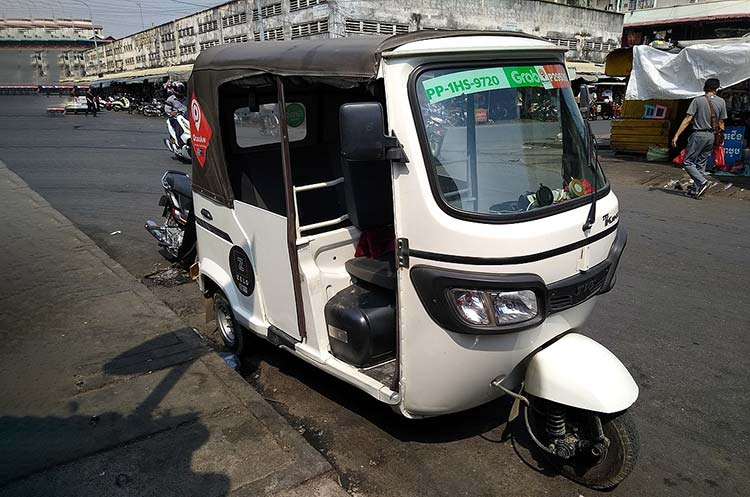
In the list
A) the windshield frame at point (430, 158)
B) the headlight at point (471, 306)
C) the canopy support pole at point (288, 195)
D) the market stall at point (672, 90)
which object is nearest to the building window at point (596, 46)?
the market stall at point (672, 90)

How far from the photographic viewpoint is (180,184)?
20.6 feet

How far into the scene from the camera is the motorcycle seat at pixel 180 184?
6.16m

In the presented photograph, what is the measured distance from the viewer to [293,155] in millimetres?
4293

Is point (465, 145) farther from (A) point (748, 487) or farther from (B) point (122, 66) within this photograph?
(B) point (122, 66)

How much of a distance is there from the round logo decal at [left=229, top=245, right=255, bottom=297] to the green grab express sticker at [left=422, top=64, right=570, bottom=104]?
5.89 feet

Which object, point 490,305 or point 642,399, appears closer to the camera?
point 490,305

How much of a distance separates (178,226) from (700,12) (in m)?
33.5

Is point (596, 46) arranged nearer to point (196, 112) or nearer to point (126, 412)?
point (196, 112)

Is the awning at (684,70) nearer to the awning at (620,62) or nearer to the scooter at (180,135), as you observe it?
the awning at (620,62)

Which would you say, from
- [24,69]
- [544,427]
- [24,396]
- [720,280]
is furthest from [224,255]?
[24,69]

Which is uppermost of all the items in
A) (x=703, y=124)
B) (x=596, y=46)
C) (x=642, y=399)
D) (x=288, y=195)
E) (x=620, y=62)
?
(x=596, y=46)

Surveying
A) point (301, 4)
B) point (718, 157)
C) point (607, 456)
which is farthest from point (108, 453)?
point (301, 4)

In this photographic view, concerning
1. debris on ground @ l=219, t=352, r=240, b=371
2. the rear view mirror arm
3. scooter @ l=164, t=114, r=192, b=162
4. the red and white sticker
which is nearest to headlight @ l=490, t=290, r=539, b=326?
the rear view mirror arm

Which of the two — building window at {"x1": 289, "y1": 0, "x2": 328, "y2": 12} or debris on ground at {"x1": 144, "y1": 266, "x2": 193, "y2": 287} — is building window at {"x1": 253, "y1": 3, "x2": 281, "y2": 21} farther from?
debris on ground at {"x1": 144, "y1": 266, "x2": 193, "y2": 287}
